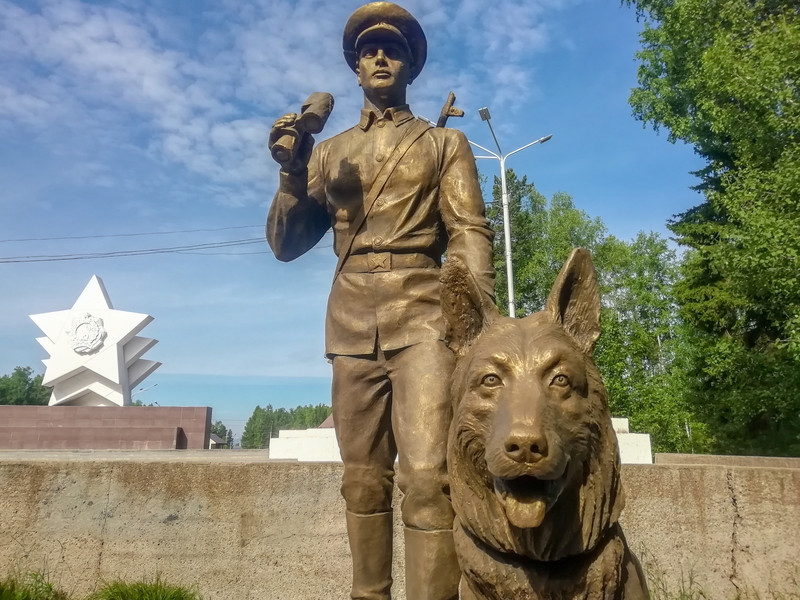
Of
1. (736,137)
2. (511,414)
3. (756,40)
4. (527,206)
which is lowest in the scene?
(511,414)

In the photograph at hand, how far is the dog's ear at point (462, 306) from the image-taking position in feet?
7.76

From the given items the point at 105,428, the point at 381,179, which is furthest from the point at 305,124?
the point at 105,428

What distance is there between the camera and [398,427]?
9.37 feet

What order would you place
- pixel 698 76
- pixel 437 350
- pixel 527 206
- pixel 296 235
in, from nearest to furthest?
pixel 437 350, pixel 296 235, pixel 698 76, pixel 527 206

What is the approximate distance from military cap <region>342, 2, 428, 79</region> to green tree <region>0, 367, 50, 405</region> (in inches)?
2874

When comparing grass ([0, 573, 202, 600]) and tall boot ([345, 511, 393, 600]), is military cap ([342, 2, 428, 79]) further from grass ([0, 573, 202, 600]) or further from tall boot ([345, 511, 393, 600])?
grass ([0, 573, 202, 600])

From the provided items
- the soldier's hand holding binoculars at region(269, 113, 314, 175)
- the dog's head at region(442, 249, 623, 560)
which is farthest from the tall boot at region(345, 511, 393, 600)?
the soldier's hand holding binoculars at region(269, 113, 314, 175)

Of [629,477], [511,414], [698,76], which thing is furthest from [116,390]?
[511,414]

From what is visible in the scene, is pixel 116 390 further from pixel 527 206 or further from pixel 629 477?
pixel 629 477

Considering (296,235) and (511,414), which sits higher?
(296,235)

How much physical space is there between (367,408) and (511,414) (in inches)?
49.7

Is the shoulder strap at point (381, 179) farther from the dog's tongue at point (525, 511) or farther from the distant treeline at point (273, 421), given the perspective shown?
the distant treeline at point (273, 421)

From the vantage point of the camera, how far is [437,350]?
289 centimetres

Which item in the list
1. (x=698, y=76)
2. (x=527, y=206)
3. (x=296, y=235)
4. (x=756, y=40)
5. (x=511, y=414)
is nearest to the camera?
(x=511, y=414)
